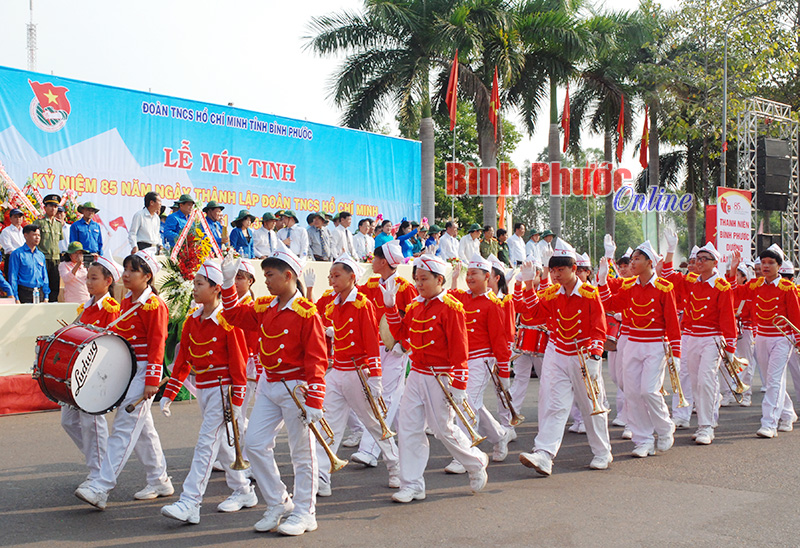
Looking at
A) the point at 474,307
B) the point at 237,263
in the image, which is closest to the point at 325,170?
the point at 474,307

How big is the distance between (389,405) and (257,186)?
36.9 feet

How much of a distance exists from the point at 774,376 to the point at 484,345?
4135mm

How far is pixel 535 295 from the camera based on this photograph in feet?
33.6

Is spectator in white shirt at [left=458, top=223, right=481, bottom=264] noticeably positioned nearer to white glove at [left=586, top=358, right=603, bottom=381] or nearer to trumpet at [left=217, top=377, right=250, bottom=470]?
white glove at [left=586, top=358, right=603, bottom=381]

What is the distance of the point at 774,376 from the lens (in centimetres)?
1019

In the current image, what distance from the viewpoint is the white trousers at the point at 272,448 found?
19.2 ft

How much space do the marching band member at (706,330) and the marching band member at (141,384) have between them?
5.97 metres

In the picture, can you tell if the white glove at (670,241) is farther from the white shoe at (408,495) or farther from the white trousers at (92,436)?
the white trousers at (92,436)

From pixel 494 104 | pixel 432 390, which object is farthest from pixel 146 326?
pixel 494 104

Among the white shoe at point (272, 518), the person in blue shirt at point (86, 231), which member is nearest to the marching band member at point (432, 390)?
the white shoe at point (272, 518)

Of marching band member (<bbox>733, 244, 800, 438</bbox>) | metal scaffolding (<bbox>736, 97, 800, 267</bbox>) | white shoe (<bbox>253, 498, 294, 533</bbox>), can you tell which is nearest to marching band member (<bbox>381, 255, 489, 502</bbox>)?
white shoe (<bbox>253, 498, 294, 533</bbox>)

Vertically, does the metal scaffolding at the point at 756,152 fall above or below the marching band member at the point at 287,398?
above

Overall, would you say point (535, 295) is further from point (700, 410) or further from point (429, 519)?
point (429, 519)

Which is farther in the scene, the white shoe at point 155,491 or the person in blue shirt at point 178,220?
the person in blue shirt at point 178,220
